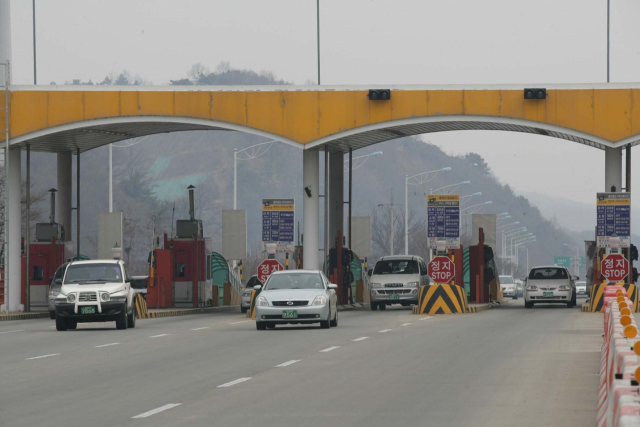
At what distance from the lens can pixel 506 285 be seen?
81812 mm

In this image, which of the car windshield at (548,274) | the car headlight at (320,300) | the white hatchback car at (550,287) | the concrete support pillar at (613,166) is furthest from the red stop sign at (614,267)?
the car headlight at (320,300)

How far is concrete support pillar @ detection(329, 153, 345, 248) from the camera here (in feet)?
155

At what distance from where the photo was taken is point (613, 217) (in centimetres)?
3872

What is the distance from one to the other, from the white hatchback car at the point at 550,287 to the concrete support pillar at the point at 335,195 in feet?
25.0

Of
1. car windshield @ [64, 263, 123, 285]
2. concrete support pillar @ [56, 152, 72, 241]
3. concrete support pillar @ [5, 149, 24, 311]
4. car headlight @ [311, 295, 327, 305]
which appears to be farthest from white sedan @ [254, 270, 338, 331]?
concrete support pillar @ [56, 152, 72, 241]

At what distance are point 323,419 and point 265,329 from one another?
16.4m

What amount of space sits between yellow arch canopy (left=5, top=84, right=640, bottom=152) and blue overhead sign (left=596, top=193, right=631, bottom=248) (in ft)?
6.08

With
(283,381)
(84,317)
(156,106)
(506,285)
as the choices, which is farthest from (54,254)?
(506,285)

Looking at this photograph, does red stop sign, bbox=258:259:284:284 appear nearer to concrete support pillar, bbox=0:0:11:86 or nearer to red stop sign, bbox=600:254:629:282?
red stop sign, bbox=600:254:629:282

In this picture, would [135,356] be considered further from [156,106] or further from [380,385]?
[156,106]

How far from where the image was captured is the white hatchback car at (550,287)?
45.1 m

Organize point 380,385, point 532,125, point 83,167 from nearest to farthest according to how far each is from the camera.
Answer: point 380,385
point 532,125
point 83,167

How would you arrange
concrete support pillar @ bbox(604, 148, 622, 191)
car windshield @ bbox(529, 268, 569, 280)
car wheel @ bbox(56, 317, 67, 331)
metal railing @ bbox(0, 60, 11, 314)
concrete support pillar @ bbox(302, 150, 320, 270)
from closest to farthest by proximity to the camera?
1. car wheel @ bbox(56, 317, 67, 331)
2. metal railing @ bbox(0, 60, 11, 314)
3. concrete support pillar @ bbox(604, 148, 622, 191)
4. concrete support pillar @ bbox(302, 150, 320, 270)
5. car windshield @ bbox(529, 268, 569, 280)

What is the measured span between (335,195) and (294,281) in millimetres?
19868
